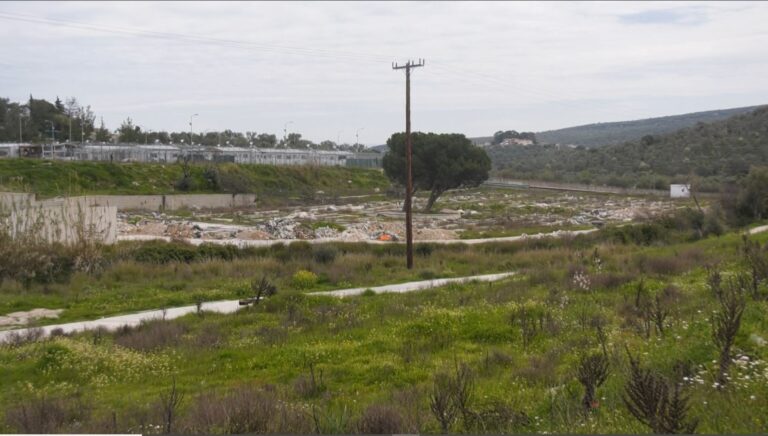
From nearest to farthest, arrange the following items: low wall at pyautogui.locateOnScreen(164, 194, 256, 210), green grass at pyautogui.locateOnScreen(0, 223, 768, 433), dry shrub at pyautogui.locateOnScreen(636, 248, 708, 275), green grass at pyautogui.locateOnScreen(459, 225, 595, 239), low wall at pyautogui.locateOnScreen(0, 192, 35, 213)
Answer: green grass at pyautogui.locateOnScreen(0, 223, 768, 433)
dry shrub at pyautogui.locateOnScreen(636, 248, 708, 275)
low wall at pyautogui.locateOnScreen(0, 192, 35, 213)
green grass at pyautogui.locateOnScreen(459, 225, 595, 239)
low wall at pyautogui.locateOnScreen(164, 194, 256, 210)

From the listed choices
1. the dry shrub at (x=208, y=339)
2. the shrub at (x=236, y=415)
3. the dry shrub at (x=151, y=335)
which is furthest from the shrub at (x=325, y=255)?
the shrub at (x=236, y=415)

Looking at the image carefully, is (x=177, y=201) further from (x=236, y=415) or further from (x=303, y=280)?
(x=236, y=415)

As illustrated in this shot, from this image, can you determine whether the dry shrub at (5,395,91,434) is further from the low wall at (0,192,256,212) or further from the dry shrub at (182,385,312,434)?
the low wall at (0,192,256,212)

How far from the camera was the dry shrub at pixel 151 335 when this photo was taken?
48.1 feet

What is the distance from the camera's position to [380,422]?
23.0 ft

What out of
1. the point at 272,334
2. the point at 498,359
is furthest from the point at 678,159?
the point at 498,359

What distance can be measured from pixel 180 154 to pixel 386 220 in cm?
5265

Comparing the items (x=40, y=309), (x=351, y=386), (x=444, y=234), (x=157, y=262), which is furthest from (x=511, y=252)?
(x=351, y=386)

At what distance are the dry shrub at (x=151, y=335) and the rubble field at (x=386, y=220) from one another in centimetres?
2220

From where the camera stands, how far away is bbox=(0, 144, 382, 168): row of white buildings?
84750 mm

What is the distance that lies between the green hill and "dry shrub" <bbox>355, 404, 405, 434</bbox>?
50654 millimetres

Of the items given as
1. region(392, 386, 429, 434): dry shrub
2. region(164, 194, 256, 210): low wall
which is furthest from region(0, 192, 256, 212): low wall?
region(392, 386, 429, 434): dry shrub

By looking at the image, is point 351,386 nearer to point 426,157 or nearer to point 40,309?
point 40,309

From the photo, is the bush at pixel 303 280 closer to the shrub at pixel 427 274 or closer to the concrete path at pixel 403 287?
the concrete path at pixel 403 287
